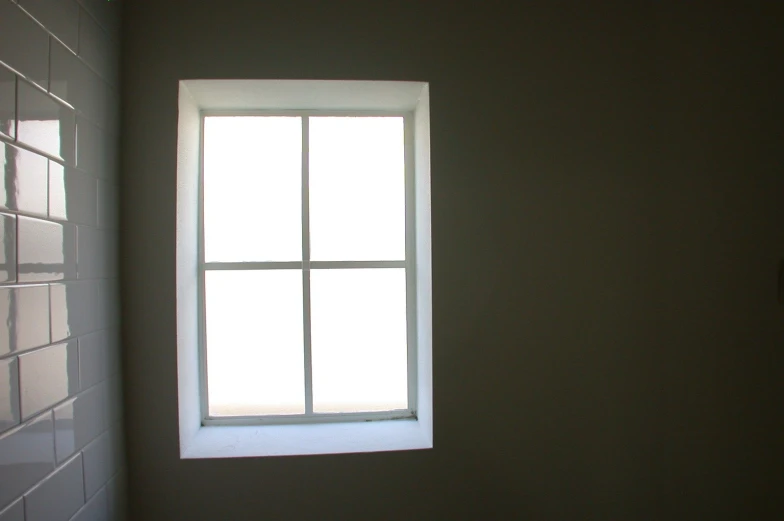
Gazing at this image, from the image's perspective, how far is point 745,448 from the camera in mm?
1400

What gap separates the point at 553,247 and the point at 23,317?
1.42m

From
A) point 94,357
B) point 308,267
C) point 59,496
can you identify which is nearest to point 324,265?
point 308,267

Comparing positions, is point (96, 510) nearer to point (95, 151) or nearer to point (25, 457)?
point (25, 457)

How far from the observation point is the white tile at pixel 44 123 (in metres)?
0.88

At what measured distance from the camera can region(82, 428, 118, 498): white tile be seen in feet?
3.59

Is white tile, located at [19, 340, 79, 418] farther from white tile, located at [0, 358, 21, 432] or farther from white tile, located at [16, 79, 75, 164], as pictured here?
white tile, located at [16, 79, 75, 164]

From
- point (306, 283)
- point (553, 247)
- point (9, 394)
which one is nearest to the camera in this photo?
point (9, 394)

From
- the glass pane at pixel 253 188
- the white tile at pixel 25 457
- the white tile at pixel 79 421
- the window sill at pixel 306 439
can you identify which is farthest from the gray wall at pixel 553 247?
the white tile at pixel 25 457

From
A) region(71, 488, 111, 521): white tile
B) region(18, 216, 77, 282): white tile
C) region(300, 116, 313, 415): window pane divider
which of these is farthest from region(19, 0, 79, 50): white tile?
region(71, 488, 111, 521): white tile

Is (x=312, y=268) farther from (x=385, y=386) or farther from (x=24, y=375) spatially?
(x=24, y=375)

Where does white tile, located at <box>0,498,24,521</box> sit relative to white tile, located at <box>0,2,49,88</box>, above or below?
below

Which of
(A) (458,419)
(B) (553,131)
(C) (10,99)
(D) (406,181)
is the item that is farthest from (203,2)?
(A) (458,419)

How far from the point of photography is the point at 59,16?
3.32 feet

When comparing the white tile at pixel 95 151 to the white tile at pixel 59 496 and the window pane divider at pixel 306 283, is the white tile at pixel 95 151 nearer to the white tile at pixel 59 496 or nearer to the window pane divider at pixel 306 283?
the window pane divider at pixel 306 283
